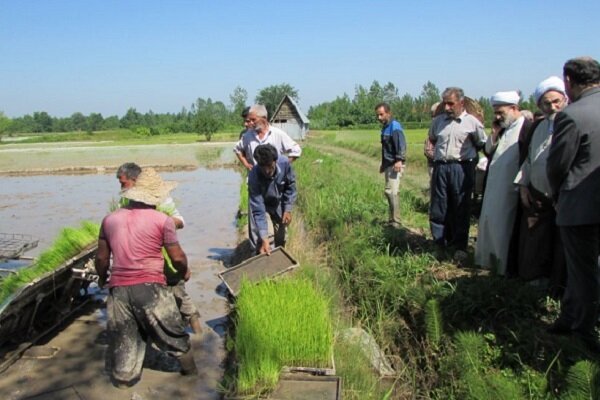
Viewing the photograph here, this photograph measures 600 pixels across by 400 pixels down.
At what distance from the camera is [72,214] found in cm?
1162

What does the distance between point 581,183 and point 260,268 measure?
2.76 m

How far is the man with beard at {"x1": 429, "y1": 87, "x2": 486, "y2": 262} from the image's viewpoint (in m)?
4.56

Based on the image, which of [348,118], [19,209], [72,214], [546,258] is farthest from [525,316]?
→ [348,118]

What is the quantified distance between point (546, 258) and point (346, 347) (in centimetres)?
164

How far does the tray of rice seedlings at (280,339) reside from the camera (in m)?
2.97

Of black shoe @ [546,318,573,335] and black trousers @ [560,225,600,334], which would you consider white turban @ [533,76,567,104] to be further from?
black shoe @ [546,318,573,335]

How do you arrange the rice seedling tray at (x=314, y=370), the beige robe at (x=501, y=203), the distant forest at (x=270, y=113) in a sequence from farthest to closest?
the distant forest at (x=270, y=113)
the beige robe at (x=501, y=203)
the rice seedling tray at (x=314, y=370)

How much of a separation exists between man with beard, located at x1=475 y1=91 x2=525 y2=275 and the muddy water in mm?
2465

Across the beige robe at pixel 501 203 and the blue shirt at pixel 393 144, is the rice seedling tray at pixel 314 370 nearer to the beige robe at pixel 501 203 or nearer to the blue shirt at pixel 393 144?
the beige robe at pixel 501 203

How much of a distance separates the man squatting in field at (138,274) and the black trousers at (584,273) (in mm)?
2609

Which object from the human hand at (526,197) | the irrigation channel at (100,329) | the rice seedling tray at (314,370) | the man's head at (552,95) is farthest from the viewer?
the irrigation channel at (100,329)

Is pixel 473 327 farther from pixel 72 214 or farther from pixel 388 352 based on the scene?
pixel 72 214

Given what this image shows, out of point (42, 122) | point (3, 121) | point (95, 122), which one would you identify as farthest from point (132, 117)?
point (3, 121)

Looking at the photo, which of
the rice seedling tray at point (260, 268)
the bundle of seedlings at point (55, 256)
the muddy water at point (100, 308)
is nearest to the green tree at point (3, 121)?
the muddy water at point (100, 308)
